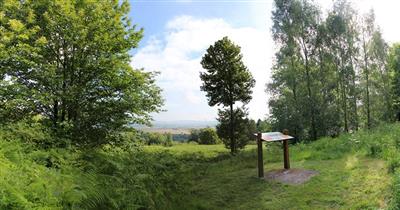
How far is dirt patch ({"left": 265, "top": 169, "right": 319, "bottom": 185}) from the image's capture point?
36.4 feet

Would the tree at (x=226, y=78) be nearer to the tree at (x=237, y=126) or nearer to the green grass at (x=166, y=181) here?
the tree at (x=237, y=126)

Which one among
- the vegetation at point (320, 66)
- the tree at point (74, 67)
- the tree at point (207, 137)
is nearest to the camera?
the tree at point (74, 67)

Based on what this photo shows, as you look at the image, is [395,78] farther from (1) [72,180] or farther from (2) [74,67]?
(1) [72,180]

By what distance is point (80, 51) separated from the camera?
485 inches

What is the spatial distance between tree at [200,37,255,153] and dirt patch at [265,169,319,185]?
55.6 feet

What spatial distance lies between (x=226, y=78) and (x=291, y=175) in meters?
18.5

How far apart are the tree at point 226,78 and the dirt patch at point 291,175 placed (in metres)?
17.0

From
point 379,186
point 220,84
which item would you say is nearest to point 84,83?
point 379,186

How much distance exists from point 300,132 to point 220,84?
783 centimetres

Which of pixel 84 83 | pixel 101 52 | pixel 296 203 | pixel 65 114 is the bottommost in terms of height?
pixel 296 203

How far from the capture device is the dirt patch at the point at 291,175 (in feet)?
36.4

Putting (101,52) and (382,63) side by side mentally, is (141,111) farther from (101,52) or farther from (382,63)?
(382,63)

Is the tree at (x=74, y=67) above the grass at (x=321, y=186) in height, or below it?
above

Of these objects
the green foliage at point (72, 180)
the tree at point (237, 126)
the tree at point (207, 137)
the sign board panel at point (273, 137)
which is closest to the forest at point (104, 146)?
the green foliage at point (72, 180)
